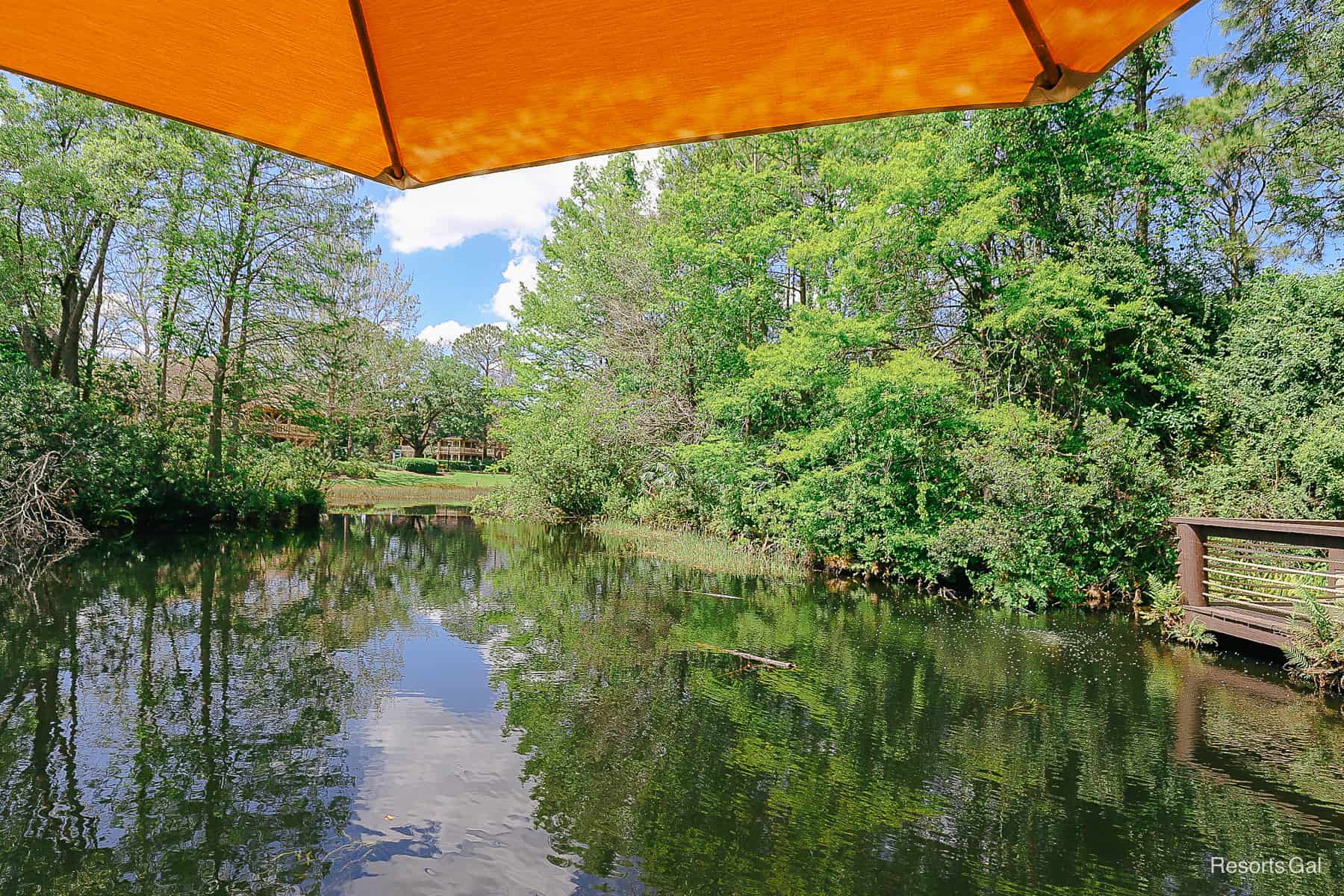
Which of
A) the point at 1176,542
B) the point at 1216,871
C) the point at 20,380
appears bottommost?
the point at 1216,871

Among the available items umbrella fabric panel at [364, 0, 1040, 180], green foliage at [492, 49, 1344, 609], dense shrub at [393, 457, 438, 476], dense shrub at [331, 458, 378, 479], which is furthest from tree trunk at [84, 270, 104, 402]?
dense shrub at [393, 457, 438, 476]

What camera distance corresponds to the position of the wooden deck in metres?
6.45

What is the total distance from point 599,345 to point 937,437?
997 cm

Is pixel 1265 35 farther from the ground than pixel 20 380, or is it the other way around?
pixel 1265 35

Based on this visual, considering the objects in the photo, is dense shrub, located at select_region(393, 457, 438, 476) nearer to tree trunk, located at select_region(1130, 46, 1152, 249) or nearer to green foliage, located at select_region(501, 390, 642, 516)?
green foliage, located at select_region(501, 390, 642, 516)

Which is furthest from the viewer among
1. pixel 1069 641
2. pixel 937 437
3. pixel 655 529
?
pixel 655 529

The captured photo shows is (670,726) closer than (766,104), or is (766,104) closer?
(766,104)

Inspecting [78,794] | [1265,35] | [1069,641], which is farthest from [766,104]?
[1265,35]

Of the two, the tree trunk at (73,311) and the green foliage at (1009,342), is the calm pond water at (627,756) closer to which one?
the green foliage at (1009,342)

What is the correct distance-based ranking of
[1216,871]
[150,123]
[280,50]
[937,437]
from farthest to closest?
1. [150,123]
2. [937,437]
3. [1216,871]
4. [280,50]

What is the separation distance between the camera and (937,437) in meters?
11.3

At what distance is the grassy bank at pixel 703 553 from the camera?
12.6m

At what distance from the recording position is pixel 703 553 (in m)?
14.1

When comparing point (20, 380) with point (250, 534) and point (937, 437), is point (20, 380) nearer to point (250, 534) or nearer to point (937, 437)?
point (250, 534)
